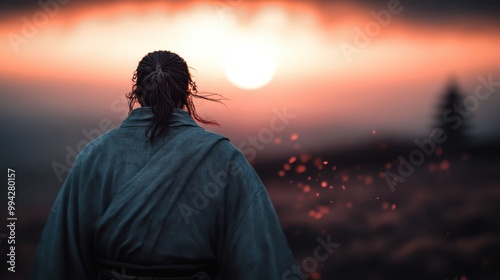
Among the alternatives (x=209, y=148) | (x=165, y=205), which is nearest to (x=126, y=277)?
(x=165, y=205)

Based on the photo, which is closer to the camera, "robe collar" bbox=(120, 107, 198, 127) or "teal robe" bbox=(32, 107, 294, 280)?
"teal robe" bbox=(32, 107, 294, 280)

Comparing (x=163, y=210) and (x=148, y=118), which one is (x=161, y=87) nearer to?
(x=148, y=118)

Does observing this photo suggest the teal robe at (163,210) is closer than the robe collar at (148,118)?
Yes

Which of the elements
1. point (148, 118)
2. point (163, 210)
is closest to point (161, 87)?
point (148, 118)

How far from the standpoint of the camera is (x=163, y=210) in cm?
267

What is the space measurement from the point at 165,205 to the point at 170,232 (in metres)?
0.10

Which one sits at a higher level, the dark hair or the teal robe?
the dark hair

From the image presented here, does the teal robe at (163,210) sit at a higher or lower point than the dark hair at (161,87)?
lower

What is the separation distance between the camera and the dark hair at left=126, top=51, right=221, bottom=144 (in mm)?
2812

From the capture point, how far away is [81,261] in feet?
9.33

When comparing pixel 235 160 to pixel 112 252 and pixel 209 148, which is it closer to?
pixel 209 148

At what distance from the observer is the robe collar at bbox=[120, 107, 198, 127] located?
283 centimetres

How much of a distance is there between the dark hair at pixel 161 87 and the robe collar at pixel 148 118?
0.8 inches

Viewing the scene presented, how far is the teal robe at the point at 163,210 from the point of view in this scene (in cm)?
268
